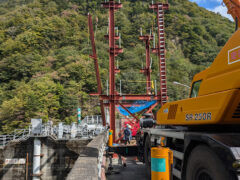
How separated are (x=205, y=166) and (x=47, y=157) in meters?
21.5

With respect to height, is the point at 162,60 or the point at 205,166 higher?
the point at 162,60

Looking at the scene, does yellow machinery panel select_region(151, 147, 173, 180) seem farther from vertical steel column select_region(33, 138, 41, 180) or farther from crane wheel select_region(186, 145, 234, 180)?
vertical steel column select_region(33, 138, 41, 180)

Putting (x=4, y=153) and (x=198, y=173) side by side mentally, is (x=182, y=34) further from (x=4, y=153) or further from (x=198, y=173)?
(x=198, y=173)

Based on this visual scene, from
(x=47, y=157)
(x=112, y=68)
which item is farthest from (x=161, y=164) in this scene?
(x=47, y=157)

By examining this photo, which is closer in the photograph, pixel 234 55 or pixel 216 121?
pixel 216 121

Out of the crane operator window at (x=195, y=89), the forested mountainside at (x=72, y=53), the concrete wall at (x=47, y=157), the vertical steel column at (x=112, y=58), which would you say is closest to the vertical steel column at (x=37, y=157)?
the concrete wall at (x=47, y=157)

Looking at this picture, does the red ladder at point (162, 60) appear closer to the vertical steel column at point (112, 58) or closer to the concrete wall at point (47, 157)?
the vertical steel column at point (112, 58)

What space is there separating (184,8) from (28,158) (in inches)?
4138

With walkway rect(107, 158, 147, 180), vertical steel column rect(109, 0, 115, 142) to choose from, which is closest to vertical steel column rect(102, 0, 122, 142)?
vertical steel column rect(109, 0, 115, 142)

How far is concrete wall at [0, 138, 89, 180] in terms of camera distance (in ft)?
71.8

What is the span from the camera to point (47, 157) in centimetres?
2255

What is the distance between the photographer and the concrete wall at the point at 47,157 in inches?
861

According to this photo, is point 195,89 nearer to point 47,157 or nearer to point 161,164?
point 161,164

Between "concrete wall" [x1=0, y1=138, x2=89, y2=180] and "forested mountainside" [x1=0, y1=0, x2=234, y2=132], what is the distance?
21828 millimetres
